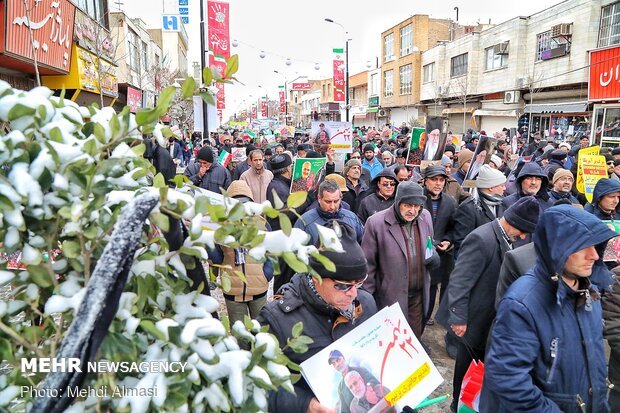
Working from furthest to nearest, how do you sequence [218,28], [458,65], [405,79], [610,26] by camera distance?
[405,79]
[458,65]
[610,26]
[218,28]

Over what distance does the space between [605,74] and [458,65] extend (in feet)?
61.7

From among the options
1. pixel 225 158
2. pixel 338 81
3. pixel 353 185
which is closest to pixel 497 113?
pixel 338 81

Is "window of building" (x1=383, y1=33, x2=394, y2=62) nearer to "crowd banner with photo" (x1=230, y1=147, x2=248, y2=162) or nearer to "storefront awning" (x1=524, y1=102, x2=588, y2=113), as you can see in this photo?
"storefront awning" (x1=524, y1=102, x2=588, y2=113)

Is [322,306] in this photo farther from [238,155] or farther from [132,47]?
[132,47]

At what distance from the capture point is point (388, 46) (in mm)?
46094

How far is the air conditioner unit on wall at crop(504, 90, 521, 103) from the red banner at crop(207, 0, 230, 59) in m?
19.6

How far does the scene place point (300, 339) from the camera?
130 cm

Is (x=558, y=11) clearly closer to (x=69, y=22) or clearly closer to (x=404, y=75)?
(x=404, y=75)

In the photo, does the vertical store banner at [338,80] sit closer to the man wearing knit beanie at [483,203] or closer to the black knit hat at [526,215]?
the man wearing knit beanie at [483,203]

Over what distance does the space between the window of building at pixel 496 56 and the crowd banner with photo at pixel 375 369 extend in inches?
1167

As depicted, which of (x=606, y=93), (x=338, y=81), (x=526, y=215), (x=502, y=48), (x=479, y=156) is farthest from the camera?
(x=502, y=48)

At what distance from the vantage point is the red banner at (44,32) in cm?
820

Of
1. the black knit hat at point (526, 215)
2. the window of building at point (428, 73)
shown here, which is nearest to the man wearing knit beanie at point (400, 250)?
the black knit hat at point (526, 215)

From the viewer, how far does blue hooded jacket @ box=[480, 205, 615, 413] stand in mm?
2098
